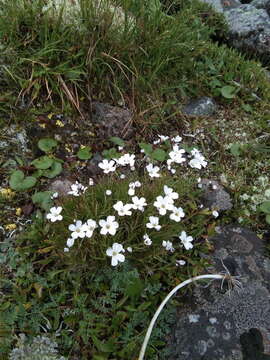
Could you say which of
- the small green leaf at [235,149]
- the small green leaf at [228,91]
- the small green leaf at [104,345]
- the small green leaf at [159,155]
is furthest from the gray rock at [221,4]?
the small green leaf at [104,345]

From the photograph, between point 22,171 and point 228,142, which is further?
point 228,142

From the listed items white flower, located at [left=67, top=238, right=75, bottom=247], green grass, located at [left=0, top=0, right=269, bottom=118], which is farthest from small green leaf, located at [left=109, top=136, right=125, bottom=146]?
white flower, located at [left=67, top=238, right=75, bottom=247]

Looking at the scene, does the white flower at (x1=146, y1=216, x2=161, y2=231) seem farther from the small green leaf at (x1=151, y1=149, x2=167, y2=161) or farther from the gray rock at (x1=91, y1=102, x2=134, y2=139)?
the gray rock at (x1=91, y1=102, x2=134, y2=139)

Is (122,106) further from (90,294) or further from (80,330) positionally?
(80,330)

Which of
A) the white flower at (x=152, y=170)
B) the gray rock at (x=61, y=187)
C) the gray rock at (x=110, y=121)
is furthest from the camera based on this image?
the gray rock at (x=110, y=121)

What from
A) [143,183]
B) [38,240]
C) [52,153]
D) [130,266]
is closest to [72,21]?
[52,153]

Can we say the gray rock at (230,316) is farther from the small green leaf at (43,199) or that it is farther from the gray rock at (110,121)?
the gray rock at (110,121)
